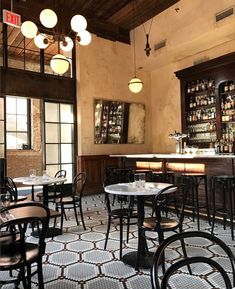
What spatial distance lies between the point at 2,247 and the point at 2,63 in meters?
5.68

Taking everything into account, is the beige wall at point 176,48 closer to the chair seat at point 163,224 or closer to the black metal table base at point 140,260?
the chair seat at point 163,224

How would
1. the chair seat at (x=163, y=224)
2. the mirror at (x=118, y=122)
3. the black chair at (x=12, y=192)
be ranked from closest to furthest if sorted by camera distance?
the chair seat at (x=163, y=224), the black chair at (x=12, y=192), the mirror at (x=118, y=122)

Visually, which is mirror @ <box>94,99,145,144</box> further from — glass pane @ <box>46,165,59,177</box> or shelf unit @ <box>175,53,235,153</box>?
shelf unit @ <box>175,53,235,153</box>

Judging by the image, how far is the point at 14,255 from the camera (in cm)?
208

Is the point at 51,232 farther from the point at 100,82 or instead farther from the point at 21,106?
the point at 21,106

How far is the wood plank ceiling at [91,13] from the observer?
699 centimetres

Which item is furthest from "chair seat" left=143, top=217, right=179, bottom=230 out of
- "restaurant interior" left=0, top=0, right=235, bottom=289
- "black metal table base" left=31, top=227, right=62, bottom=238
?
"black metal table base" left=31, top=227, right=62, bottom=238

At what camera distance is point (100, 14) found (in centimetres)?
780

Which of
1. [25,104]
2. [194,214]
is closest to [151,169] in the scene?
[194,214]

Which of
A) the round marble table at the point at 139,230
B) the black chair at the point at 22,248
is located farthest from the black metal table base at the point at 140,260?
the black chair at the point at 22,248

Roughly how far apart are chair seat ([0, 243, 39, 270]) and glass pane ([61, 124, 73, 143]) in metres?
5.50

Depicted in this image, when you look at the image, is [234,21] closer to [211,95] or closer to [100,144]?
[211,95]

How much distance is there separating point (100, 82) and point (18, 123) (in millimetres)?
3421

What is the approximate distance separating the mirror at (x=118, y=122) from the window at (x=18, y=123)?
3066 mm
